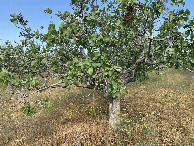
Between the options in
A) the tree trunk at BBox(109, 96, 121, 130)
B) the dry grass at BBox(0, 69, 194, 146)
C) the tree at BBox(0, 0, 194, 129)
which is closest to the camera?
the tree at BBox(0, 0, 194, 129)

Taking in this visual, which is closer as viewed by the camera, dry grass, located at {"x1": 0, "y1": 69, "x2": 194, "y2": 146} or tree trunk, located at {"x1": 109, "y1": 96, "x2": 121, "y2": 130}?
dry grass, located at {"x1": 0, "y1": 69, "x2": 194, "y2": 146}

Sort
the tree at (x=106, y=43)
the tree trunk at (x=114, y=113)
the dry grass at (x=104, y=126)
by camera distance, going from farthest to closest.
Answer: the tree trunk at (x=114, y=113) → the dry grass at (x=104, y=126) → the tree at (x=106, y=43)

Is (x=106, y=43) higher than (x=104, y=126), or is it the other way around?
(x=106, y=43)

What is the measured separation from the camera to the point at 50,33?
14.3 feet

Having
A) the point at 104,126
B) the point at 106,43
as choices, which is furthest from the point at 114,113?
the point at 106,43

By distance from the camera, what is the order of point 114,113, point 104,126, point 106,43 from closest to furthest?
point 106,43 → point 104,126 → point 114,113

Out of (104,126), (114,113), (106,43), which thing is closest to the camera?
(106,43)

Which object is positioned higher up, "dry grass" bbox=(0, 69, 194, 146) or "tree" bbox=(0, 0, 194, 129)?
"tree" bbox=(0, 0, 194, 129)

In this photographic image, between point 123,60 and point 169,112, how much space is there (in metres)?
3.49

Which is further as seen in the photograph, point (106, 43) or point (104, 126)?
point (104, 126)

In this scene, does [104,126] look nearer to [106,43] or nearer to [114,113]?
[114,113]

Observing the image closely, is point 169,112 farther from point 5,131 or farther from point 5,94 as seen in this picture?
point 5,94

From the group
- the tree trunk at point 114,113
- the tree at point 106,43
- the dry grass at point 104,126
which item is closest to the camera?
the tree at point 106,43

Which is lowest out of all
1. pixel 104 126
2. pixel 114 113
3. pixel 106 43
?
pixel 104 126
